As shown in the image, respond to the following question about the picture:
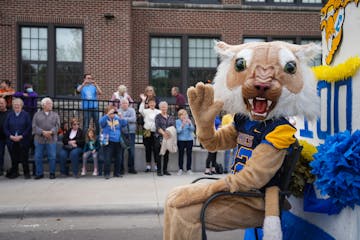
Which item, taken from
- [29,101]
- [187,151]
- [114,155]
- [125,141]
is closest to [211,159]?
[187,151]

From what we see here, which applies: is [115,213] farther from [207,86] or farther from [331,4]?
[331,4]

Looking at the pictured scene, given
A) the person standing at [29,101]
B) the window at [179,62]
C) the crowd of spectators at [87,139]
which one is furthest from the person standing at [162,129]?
the window at [179,62]

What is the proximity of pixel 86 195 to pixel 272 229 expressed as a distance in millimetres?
5275

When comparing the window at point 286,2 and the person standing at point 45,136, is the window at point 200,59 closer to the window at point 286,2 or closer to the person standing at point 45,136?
the window at point 286,2

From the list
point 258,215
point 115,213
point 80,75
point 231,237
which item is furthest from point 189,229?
point 80,75

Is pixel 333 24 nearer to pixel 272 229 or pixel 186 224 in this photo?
pixel 272 229

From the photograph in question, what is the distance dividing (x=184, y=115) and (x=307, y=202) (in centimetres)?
660

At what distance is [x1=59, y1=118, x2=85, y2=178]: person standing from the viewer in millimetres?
8906

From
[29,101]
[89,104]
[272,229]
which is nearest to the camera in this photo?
[272,229]

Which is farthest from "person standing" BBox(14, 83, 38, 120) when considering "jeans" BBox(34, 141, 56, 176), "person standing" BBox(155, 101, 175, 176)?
"person standing" BBox(155, 101, 175, 176)

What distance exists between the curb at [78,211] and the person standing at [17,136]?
2.80m

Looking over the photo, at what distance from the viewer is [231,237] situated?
5031 mm

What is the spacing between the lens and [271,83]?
2.57 metres

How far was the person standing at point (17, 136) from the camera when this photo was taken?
8.75m
